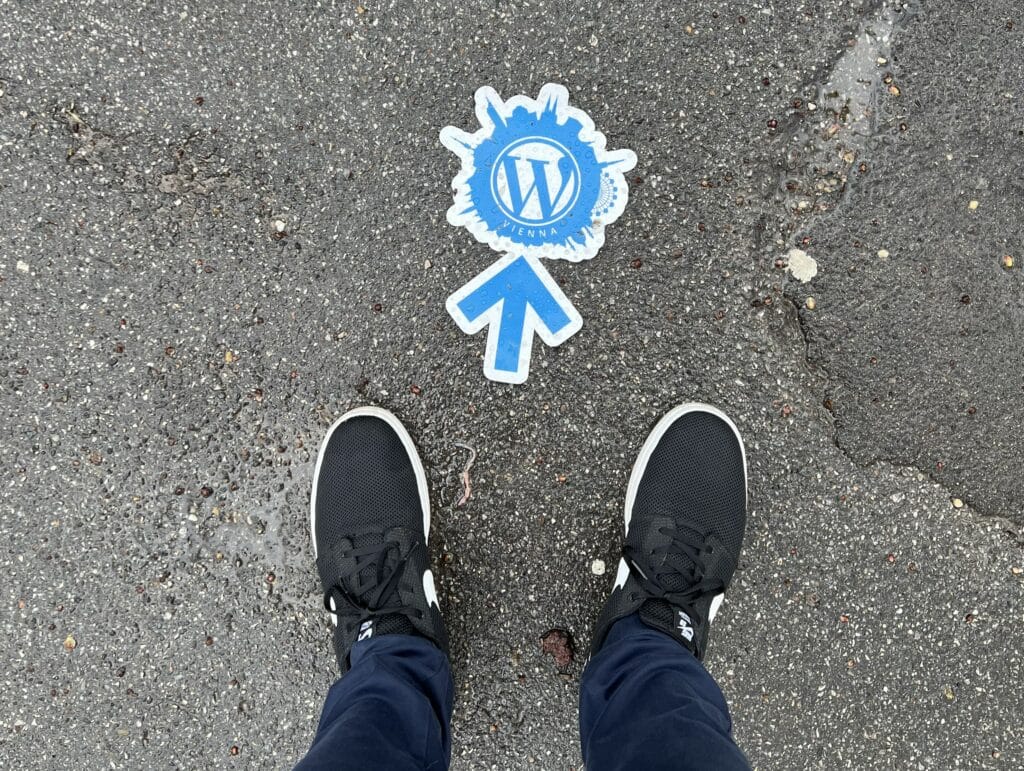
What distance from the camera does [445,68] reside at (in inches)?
76.3

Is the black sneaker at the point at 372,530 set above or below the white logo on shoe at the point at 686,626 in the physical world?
above

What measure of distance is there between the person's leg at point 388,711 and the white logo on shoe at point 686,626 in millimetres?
728

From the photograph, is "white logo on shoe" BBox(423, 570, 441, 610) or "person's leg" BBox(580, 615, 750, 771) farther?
"white logo on shoe" BBox(423, 570, 441, 610)

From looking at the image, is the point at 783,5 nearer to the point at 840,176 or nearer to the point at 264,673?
the point at 840,176

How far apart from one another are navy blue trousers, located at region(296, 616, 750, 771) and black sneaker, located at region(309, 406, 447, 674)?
0.27ft

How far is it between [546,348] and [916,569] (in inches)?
55.3

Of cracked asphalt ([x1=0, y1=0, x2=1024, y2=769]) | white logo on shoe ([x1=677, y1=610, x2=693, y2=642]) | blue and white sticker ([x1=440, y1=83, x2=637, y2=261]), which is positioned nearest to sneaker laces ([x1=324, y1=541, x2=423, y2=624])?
cracked asphalt ([x1=0, y1=0, x2=1024, y2=769])

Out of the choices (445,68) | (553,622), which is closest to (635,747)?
(553,622)

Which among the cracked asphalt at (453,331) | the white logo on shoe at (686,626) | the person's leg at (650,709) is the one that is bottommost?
the white logo on shoe at (686,626)

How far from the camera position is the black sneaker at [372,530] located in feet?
6.26

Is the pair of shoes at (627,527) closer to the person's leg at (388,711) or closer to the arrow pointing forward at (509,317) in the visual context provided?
the person's leg at (388,711)

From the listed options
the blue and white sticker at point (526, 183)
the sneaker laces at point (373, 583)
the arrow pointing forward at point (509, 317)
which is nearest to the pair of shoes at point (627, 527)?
the sneaker laces at point (373, 583)

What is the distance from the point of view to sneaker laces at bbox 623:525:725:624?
193cm

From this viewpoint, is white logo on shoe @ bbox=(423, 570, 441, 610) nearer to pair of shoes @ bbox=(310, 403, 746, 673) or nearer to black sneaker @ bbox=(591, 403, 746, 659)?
pair of shoes @ bbox=(310, 403, 746, 673)
